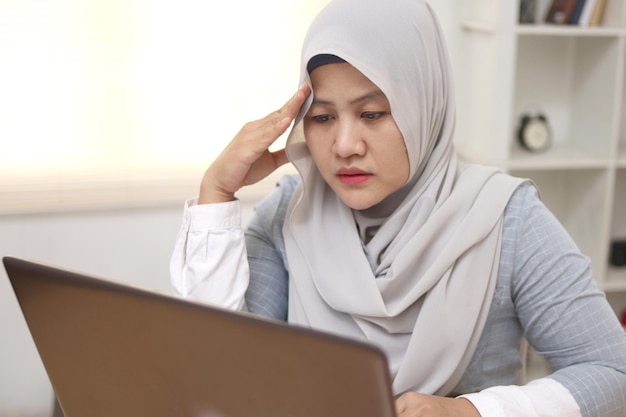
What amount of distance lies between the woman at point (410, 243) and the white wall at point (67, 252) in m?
1.27

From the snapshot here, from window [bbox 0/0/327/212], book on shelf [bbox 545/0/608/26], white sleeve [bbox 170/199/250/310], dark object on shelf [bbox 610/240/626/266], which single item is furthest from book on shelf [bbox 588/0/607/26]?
white sleeve [bbox 170/199/250/310]

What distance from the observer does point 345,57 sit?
3.93 feet

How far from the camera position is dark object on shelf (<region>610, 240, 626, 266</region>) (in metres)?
2.88

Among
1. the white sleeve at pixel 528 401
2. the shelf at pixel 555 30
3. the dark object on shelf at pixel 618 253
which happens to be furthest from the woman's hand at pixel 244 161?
the dark object on shelf at pixel 618 253

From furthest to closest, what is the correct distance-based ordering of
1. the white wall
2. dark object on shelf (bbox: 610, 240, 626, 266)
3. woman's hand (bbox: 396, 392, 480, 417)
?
dark object on shelf (bbox: 610, 240, 626, 266)
the white wall
woman's hand (bbox: 396, 392, 480, 417)

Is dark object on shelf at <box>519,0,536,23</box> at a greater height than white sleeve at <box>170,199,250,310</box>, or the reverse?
dark object on shelf at <box>519,0,536,23</box>

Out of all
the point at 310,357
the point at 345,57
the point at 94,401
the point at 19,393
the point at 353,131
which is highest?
the point at 345,57

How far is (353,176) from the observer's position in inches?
50.1

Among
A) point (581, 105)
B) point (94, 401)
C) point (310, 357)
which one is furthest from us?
point (581, 105)

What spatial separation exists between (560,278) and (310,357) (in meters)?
0.67

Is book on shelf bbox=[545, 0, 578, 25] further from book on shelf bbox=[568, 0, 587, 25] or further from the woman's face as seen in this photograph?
the woman's face

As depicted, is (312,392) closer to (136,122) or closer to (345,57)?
(345,57)

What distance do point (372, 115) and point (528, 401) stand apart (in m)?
0.48

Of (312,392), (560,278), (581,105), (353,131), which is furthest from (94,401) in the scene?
(581,105)
